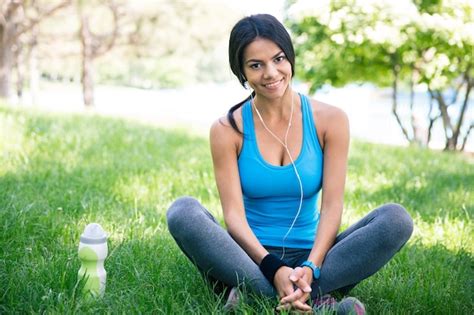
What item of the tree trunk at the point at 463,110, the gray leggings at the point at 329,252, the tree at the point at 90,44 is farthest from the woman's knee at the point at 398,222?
the tree at the point at 90,44

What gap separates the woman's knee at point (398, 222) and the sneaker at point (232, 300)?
2.16ft

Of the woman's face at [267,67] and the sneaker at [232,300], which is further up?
the woman's face at [267,67]

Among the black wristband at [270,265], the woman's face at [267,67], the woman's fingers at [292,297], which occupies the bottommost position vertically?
the woman's fingers at [292,297]

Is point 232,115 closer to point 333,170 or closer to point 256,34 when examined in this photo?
point 256,34

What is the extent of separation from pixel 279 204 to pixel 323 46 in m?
10.7

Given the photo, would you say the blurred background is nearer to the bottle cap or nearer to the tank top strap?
the tank top strap

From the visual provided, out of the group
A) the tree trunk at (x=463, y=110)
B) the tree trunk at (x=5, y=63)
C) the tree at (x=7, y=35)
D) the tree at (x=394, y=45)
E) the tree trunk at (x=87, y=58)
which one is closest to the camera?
the tree at (x=394, y=45)

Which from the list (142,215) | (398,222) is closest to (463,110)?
(142,215)

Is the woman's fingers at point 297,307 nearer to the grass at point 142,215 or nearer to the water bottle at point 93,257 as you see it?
the grass at point 142,215

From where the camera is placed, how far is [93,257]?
2.51 metres

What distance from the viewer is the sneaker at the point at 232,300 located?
2521mm

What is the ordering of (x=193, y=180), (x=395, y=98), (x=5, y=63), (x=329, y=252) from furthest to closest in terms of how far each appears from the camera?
(x=5, y=63) < (x=395, y=98) < (x=193, y=180) < (x=329, y=252)

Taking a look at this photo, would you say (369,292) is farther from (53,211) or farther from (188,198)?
(53,211)

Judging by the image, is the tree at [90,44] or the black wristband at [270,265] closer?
the black wristband at [270,265]
